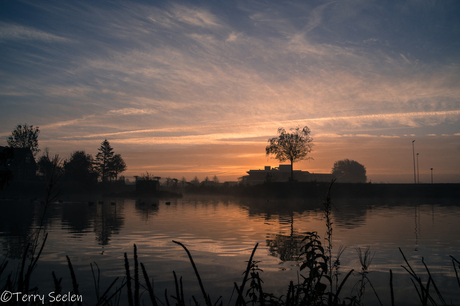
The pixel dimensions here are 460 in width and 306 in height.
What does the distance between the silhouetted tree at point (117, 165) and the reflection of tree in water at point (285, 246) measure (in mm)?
82645

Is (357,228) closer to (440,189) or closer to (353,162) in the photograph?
(440,189)

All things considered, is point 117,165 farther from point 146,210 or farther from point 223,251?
point 223,251

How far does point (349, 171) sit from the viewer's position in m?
141

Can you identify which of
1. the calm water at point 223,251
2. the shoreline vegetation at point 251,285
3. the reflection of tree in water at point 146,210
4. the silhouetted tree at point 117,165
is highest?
the silhouetted tree at point 117,165

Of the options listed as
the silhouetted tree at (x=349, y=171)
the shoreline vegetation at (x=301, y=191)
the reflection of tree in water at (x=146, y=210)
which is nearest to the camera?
A: the reflection of tree in water at (x=146, y=210)

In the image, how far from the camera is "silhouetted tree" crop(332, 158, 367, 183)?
139875mm

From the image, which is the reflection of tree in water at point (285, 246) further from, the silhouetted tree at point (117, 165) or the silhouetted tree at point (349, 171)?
the silhouetted tree at point (349, 171)

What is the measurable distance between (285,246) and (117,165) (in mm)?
85307

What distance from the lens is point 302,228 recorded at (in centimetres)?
1669

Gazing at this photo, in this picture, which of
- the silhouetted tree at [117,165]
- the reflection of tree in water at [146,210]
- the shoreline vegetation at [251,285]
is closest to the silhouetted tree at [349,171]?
the silhouetted tree at [117,165]

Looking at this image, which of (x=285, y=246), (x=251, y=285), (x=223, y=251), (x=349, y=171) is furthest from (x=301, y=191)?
(x=349, y=171)

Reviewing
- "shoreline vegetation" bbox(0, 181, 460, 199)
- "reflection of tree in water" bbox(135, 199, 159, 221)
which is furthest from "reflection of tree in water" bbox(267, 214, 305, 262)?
"shoreline vegetation" bbox(0, 181, 460, 199)

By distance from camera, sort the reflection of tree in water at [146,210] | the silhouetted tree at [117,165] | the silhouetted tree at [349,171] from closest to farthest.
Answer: the reflection of tree in water at [146,210], the silhouetted tree at [117,165], the silhouetted tree at [349,171]

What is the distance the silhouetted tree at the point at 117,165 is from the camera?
89.2 m
